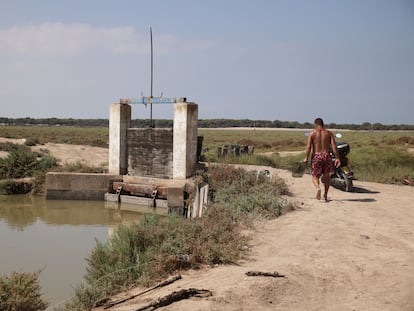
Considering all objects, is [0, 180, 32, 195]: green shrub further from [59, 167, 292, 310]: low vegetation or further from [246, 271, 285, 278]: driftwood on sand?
[246, 271, 285, 278]: driftwood on sand

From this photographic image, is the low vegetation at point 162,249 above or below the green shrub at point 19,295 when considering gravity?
above

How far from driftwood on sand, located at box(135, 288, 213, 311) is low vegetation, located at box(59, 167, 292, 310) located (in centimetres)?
97

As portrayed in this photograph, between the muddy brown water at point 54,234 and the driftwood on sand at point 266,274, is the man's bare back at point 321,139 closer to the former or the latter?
the muddy brown water at point 54,234

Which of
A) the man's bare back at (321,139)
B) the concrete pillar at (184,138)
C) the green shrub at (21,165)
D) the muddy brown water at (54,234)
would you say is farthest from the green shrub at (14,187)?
the man's bare back at (321,139)

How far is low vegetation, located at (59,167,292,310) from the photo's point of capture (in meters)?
6.24

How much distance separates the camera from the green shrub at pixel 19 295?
18.7ft

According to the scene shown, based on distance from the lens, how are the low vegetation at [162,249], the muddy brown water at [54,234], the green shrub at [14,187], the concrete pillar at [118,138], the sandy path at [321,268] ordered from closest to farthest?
the sandy path at [321,268], the low vegetation at [162,249], the muddy brown water at [54,234], the concrete pillar at [118,138], the green shrub at [14,187]

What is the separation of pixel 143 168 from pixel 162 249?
9.96 meters

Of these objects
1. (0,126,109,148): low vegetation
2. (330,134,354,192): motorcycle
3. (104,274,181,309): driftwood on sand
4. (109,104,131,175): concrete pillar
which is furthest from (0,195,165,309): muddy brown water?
(0,126,109,148): low vegetation

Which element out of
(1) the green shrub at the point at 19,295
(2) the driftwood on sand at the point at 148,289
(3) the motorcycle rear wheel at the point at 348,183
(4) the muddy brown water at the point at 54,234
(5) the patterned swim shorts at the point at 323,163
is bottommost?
(4) the muddy brown water at the point at 54,234

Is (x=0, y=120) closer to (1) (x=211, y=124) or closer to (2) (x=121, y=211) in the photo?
(1) (x=211, y=124)

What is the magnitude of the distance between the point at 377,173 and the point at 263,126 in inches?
5008

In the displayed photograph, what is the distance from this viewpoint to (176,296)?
5121 mm

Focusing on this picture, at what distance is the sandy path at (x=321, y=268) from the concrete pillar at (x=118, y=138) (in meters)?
8.69
